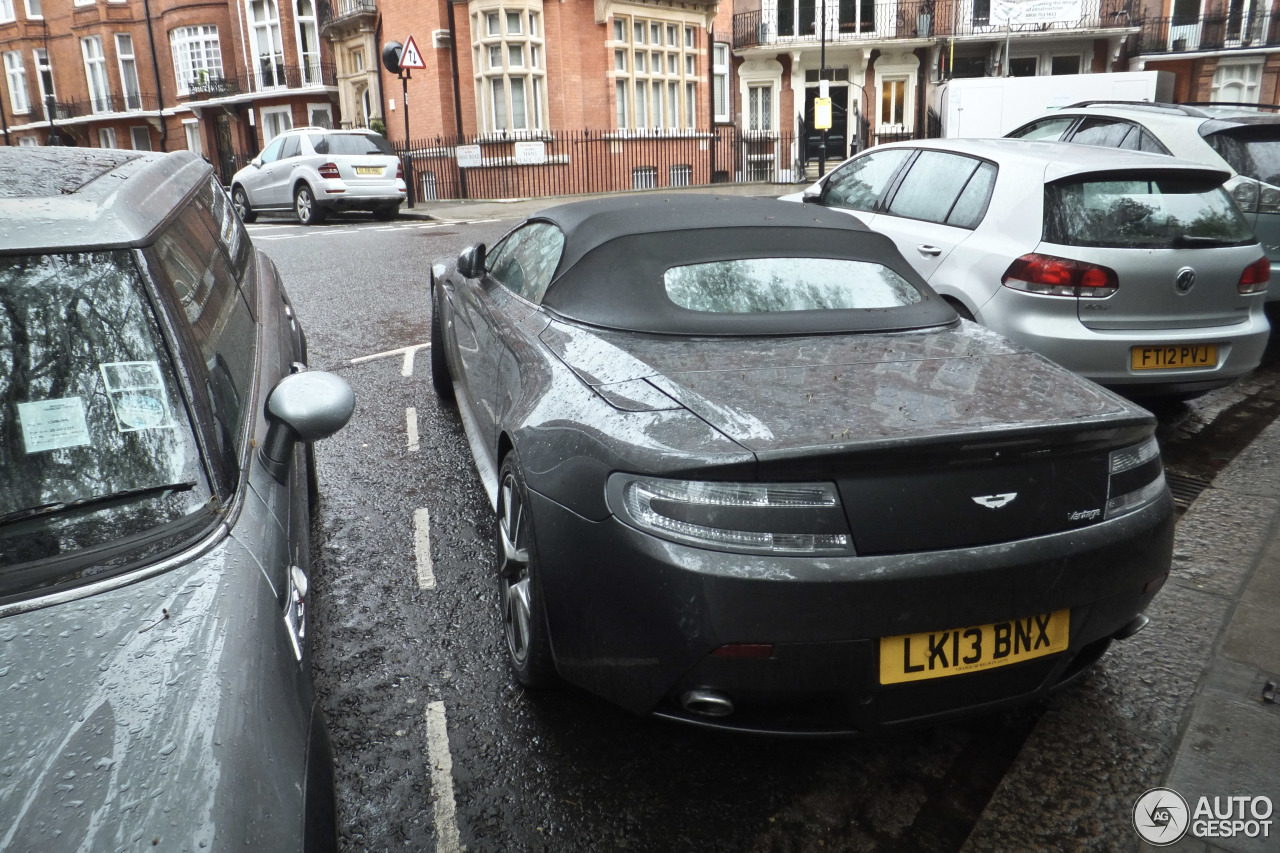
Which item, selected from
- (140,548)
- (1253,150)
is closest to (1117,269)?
(1253,150)

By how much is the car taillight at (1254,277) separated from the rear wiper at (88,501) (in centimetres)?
504

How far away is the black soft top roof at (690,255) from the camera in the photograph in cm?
310

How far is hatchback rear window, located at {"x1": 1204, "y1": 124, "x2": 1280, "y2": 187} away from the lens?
21.5 feet

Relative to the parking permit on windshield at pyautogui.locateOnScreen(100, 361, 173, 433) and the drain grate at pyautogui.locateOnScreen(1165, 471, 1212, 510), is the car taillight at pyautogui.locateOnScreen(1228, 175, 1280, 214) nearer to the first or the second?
the drain grate at pyautogui.locateOnScreen(1165, 471, 1212, 510)

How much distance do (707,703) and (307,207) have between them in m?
17.9

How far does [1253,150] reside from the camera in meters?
6.69

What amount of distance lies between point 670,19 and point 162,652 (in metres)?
27.8

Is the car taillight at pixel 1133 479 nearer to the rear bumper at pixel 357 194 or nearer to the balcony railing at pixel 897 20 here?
the rear bumper at pixel 357 194

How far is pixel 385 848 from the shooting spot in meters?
2.27

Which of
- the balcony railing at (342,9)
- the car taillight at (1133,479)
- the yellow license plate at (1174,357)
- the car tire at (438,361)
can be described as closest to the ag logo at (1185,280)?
the yellow license plate at (1174,357)

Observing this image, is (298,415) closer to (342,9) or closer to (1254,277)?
(1254,277)

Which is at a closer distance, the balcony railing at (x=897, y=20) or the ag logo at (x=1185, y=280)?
the ag logo at (x=1185, y=280)

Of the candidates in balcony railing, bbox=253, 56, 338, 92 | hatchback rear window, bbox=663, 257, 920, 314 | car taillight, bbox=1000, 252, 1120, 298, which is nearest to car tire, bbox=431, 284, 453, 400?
hatchback rear window, bbox=663, 257, 920, 314

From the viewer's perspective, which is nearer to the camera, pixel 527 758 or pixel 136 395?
pixel 136 395
